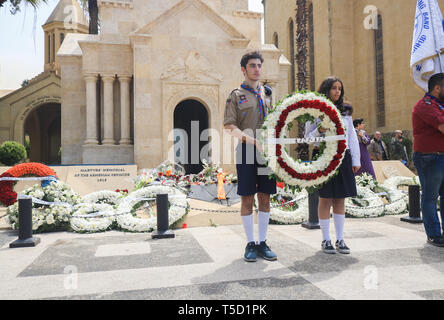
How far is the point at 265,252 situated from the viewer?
14.1 feet

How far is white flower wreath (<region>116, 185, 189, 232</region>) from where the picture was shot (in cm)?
652

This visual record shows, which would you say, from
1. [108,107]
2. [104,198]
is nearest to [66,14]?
[108,107]

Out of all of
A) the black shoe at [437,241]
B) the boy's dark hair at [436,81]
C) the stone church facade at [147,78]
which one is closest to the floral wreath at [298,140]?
the boy's dark hair at [436,81]

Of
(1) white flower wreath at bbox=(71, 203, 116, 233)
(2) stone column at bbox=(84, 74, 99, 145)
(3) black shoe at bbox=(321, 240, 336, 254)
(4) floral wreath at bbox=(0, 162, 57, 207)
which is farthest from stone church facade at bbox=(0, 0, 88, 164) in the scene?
(3) black shoe at bbox=(321, 240, 336, 254)

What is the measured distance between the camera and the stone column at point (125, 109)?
1502cm

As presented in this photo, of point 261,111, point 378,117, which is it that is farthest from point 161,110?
point 378,117

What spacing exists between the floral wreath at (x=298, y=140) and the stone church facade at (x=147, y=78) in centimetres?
972

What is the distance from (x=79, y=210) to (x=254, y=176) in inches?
165

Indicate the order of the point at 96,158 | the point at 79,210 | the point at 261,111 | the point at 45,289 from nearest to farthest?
1. the point at 45,289
2. the point at 261,111
3. the point at 79,210
4. the point at 96,158

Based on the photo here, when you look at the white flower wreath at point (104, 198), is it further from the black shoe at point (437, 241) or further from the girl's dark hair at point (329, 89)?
the black shoe at point (437, 241)

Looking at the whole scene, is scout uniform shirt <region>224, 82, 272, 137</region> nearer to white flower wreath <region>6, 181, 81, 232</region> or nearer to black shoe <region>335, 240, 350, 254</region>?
black shoe <region>335, 240, 350, 254</region>

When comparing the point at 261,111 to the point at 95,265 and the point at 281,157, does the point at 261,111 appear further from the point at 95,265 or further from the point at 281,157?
the point at 95,265

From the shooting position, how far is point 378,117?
2320 centimetres

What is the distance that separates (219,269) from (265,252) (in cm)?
70
